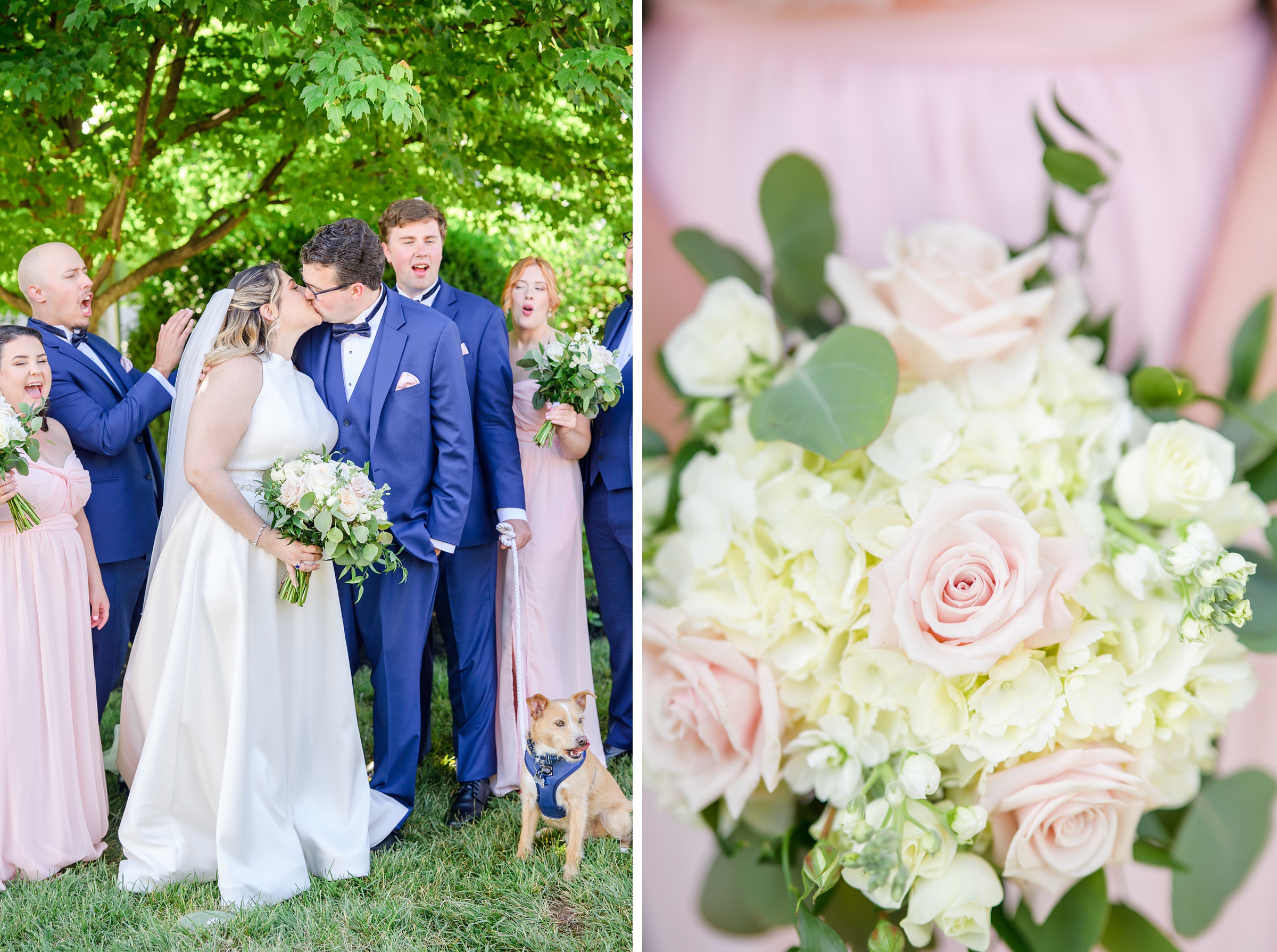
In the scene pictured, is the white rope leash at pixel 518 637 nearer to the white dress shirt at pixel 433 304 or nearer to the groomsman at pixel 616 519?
the white dress shirt at pixel 433 304

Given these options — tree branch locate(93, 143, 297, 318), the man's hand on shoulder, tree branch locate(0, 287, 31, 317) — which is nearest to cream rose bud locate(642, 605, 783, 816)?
the man's hand on shoulder

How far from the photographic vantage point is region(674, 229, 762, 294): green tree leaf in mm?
1301

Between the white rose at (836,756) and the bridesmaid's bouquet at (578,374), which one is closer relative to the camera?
the white rose at (836,756)

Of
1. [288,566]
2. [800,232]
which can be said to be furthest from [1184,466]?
[288,566]

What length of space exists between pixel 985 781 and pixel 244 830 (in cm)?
244

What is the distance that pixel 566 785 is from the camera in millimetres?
3094

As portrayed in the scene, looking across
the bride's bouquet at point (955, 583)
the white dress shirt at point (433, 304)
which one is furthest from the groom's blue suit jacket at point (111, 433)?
the bride's bouquet at point (955, 583)

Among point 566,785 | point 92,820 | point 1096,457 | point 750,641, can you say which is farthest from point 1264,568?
point 92,820

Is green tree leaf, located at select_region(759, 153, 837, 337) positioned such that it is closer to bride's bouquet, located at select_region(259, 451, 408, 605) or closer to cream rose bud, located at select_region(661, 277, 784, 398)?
cream rose bud, located at select_region(661, 277, 784, 398)

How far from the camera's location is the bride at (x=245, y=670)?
2.92 metres

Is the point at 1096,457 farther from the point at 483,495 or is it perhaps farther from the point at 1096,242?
the point at 483,495

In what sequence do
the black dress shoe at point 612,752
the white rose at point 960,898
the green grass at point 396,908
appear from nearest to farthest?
A: the white rose at point 960,898 → the green grass at point 396,908 → the black dress shoe at point 612,752

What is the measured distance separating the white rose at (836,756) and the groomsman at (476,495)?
2.25 m

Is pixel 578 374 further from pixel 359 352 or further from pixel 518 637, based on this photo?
pixel 518 637
